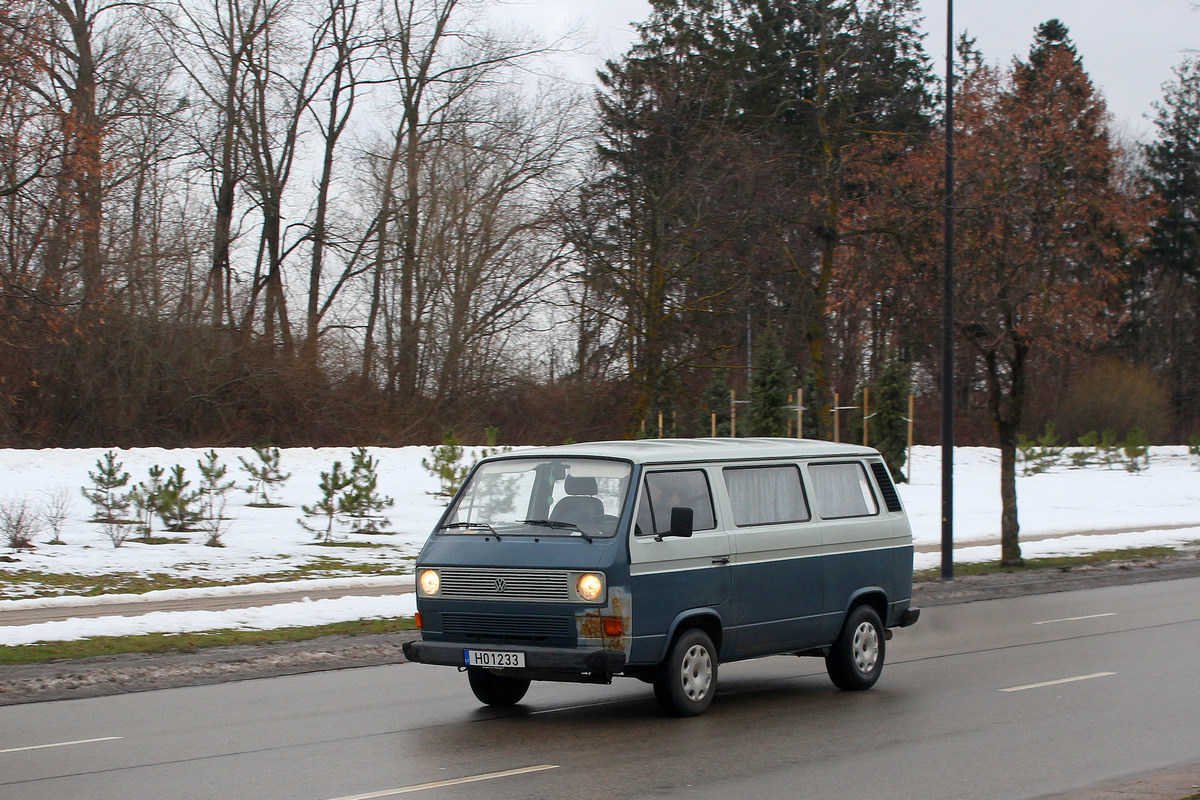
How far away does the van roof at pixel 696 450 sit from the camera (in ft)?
31.6

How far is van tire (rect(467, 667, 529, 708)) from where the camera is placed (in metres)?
9.98

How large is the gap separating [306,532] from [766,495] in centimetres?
1755

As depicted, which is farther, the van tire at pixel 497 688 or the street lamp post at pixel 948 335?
the street lamp post at pixel 948 335

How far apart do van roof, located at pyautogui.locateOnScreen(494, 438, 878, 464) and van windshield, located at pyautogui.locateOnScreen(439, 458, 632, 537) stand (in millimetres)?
101

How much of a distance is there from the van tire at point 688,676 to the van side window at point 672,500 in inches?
31.5

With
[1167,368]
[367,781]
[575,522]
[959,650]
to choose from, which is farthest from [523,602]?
[1167,368]

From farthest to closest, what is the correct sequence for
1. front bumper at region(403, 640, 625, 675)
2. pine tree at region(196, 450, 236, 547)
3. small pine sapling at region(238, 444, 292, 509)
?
small pine sapling at region(238, 444, 292, 509) < pine tree at region(196, 450, 236, 547) < front bumper at region(403, 640, 625, 675)

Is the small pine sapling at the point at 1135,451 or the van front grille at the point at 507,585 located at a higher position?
the small pine sapling at the point at 1135,451

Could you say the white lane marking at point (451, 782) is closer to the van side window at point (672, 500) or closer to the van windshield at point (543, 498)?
the van windshield at point (543, 498)

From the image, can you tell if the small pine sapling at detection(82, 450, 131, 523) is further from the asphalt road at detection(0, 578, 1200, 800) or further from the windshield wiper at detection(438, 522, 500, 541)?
the windshield wiper at detection(438, 522, 500, 541)

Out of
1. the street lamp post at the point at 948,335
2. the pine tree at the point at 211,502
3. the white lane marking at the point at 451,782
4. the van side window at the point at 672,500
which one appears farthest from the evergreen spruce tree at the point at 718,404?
the white lane marking at the point at 451,782

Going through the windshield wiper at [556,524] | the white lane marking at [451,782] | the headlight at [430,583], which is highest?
the windshield wiper at [556,524]

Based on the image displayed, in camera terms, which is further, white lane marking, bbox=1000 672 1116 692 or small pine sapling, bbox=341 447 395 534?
small pine sapling, bbox=341 447 395 534

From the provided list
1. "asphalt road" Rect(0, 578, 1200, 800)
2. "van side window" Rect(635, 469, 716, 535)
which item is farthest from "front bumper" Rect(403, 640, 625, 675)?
"van side window" Rect(635, 469, 716, 535)
